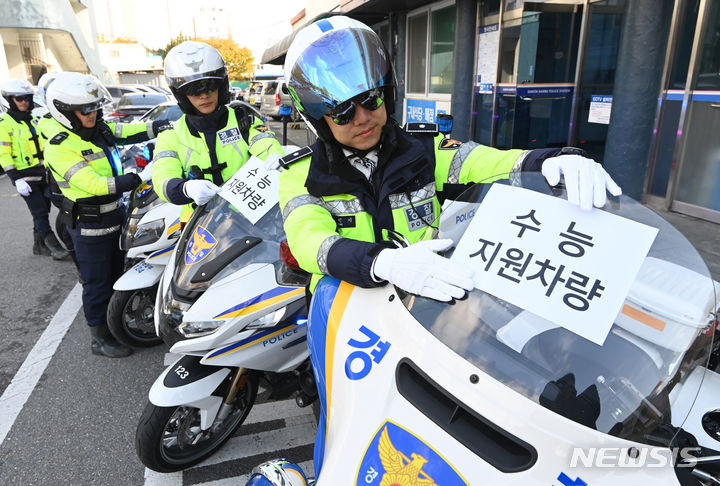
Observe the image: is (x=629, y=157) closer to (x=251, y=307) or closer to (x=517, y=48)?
(x=517, y=48)

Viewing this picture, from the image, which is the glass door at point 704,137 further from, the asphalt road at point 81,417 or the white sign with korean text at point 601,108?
the asphalt road at point 81,417

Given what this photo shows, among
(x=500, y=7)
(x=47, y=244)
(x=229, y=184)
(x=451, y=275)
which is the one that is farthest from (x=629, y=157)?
(x=47, y=244)

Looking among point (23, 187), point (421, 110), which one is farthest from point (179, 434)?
point (421, 110)

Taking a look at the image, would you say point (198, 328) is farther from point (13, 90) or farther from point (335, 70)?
point (13, 90)

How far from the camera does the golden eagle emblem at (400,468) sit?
1.03 meters

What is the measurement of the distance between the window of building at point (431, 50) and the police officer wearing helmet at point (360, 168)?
9.13 meters

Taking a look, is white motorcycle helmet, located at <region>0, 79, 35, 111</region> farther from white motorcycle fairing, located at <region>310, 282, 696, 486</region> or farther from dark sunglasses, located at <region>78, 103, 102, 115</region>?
white motorcycle fairing, located at <region>310, 282, 696, 486</region>

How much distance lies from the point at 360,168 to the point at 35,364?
130 inches

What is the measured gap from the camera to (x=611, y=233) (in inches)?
45.8

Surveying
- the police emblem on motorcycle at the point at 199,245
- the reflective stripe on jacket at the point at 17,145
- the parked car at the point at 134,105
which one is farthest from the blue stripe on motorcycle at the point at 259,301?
the parked car at the point at 134,105

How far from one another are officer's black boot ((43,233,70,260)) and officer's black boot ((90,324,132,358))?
8.49ft

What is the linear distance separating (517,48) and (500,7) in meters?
0.77

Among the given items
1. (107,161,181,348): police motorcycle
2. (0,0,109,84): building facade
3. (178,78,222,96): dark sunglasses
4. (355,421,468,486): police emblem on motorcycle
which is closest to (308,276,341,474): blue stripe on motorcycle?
(355,421,468,486): police emblem on motorcycle

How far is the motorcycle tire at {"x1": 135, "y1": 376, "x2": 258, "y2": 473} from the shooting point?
2.31 m
